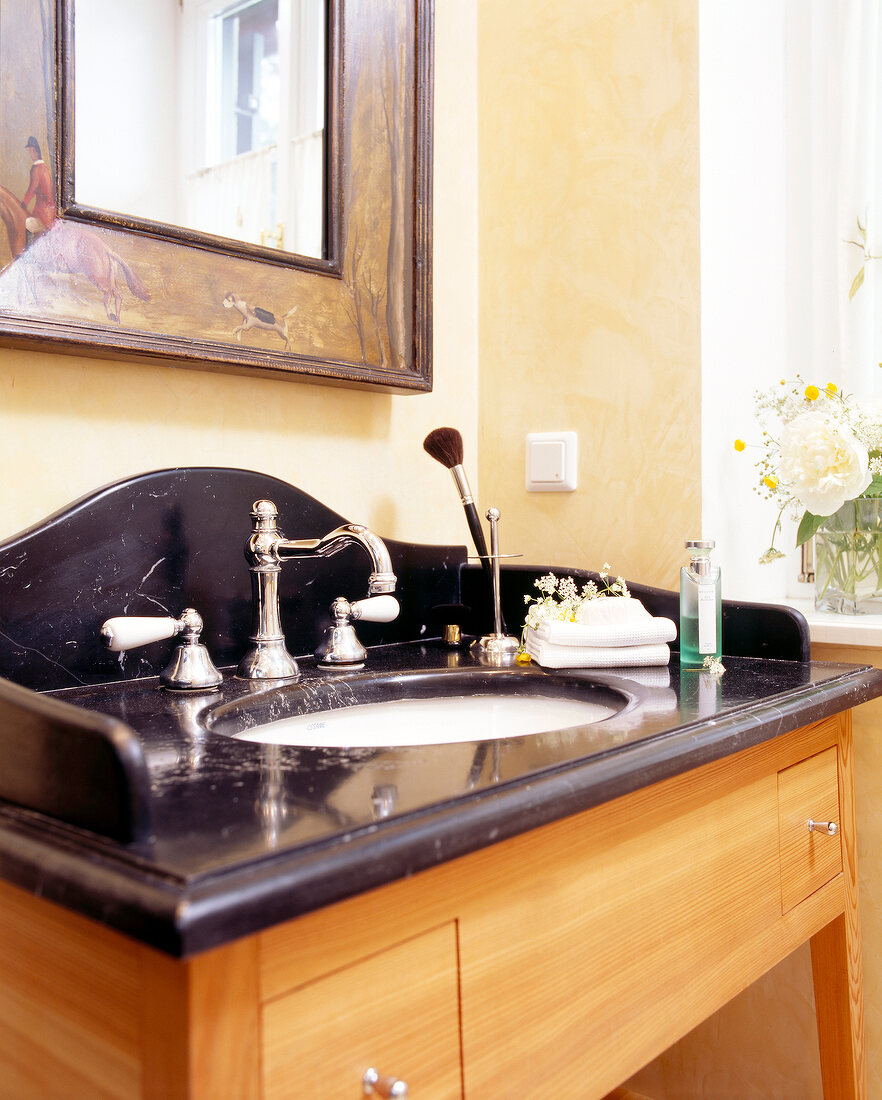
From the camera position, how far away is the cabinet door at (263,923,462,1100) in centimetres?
50

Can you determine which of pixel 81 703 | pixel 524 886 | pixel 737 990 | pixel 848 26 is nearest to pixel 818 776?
pixel 737 990

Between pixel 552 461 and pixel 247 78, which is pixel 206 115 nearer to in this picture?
pixel 247 78

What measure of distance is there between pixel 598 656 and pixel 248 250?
23.5 inches

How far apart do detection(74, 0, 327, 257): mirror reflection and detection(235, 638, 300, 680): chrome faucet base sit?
1.48ft

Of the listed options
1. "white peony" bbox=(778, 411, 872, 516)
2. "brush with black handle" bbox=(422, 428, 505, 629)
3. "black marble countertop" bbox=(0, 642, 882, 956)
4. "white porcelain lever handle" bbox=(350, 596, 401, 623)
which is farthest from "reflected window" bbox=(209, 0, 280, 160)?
"white peony" bbox=(778, 411, 872, 516)

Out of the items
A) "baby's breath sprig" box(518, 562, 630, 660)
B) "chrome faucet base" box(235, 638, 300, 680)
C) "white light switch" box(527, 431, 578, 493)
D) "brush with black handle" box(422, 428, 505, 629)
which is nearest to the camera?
"chrome faucet base" box(235, 638, 300, 680)

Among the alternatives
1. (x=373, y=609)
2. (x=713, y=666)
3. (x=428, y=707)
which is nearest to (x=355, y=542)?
(x=373, y=609)

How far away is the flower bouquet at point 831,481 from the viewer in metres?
1.15

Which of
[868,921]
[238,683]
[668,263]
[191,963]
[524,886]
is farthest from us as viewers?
[668,263]

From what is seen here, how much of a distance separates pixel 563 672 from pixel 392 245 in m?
0.60

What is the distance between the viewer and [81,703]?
87 cm

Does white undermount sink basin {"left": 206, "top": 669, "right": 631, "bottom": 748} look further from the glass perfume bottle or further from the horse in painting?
the horse in painting

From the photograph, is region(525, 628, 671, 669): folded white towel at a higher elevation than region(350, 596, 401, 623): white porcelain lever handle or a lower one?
Answer: lower

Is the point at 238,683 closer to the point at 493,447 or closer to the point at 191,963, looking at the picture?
the point at 191,963
